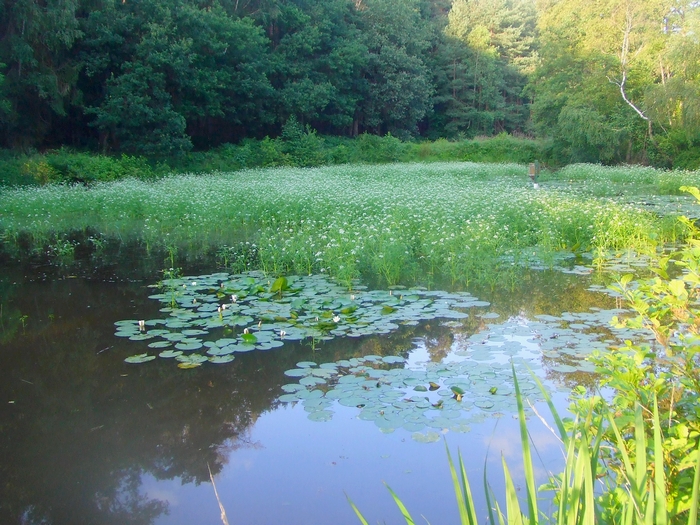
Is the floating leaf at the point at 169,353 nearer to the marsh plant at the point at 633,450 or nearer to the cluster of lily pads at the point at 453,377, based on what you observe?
the cluster of lily pads at the point at 453,377

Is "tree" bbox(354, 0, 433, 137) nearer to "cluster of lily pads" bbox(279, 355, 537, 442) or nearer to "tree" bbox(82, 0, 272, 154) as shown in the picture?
"tree" bbox(82, 0, 272, 154)

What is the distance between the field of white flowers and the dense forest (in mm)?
7966

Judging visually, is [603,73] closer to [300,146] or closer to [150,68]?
[300,146]

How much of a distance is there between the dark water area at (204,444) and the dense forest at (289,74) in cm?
1743

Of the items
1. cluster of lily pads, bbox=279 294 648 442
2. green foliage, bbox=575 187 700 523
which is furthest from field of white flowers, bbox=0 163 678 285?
green foliage, bbox=575 187 700 523

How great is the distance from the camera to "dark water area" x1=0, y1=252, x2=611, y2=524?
3102mm

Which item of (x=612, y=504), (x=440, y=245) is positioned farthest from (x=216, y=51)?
(x=612, y=504)

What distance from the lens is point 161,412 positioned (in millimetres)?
4082

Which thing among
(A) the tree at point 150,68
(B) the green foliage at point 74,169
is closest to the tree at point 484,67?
(A) the tree at point 150,68

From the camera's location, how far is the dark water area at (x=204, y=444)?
3.10 metres

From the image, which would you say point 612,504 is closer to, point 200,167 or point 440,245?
point 440,245

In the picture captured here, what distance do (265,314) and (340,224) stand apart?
4.33 metres

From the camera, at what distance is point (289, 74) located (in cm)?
3569

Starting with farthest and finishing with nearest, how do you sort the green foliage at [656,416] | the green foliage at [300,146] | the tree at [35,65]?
the green foliage at [300,146] → the tree at [35,65] → the green foliage at [656,416]
